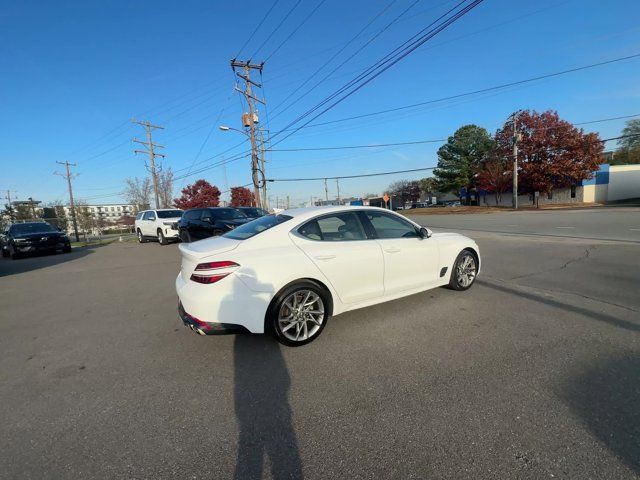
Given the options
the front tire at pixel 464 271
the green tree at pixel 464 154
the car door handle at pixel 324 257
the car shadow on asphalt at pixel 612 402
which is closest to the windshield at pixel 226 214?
the front tire at pixel 464 271

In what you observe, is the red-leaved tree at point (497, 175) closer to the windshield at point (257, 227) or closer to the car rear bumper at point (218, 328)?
the windshield at point (257, 227)

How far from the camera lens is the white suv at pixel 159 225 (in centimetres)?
1455

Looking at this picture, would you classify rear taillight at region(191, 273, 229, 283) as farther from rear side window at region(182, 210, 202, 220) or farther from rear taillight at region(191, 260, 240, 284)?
rear side window at region(182, 210, 202, 220)

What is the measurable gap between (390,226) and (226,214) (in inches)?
369

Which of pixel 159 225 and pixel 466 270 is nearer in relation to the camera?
pixel 466 270

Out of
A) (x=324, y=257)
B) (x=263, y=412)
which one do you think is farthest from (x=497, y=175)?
(x=263, y=412)

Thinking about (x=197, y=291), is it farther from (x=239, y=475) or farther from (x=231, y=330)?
(x=239, y=475)

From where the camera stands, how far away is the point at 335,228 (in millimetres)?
3865

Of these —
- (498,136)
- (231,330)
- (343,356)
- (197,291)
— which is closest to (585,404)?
(343,356)

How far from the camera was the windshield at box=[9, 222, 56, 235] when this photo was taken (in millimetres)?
13716

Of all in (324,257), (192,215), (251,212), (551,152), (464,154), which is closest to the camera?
(324,257)

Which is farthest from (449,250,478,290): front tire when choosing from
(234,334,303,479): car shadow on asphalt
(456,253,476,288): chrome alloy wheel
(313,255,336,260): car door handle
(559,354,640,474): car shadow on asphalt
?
(234,334,303,479): car shadow on asphalt

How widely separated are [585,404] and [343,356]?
6.40 feet

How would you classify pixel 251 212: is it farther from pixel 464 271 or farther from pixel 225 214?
pixel 464 271
